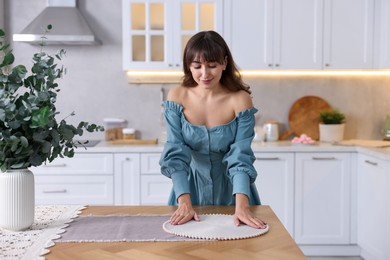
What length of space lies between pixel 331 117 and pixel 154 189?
1563 mm

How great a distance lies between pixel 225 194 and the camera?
245cm

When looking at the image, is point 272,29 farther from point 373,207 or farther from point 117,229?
point 117,229

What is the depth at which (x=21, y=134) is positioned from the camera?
5.58ft

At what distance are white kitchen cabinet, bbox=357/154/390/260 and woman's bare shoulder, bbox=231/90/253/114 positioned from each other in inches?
66.7

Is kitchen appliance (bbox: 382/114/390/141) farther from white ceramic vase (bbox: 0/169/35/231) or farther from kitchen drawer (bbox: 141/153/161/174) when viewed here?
white ceramic vase (bbox: 0/169/35/231)

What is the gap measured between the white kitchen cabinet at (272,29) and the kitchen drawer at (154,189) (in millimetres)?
1117

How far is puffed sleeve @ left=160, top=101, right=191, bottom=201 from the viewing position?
6.88ft

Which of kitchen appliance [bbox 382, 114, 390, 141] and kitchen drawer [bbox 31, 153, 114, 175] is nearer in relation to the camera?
kitchen drawer [bbox 31, 153, 114, 175]

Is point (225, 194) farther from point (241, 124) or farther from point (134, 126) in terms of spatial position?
point (134, 126)

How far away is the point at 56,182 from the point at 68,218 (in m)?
2.27

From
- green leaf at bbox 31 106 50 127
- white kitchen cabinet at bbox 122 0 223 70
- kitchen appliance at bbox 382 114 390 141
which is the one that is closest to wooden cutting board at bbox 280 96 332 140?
kitchen appliance at bbox 382 114 390 141

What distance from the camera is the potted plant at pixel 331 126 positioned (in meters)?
4.48

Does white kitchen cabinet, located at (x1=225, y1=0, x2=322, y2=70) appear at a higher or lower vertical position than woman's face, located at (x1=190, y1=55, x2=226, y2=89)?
higher

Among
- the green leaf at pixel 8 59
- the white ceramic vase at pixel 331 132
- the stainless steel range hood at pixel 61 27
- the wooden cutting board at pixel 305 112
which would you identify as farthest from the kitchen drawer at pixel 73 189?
the green leaf at pixel 8 59
